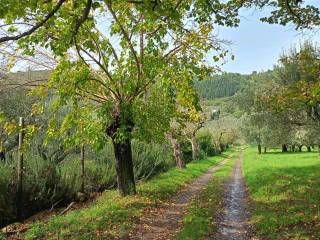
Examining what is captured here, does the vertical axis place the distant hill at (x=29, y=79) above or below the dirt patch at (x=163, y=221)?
above

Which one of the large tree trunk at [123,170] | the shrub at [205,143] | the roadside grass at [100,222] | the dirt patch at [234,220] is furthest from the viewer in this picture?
the shrub at [205,143]

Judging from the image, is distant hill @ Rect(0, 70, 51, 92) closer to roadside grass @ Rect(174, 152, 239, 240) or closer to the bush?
the bush

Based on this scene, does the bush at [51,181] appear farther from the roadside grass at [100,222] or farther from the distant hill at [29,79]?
the distant hill at [29,79]

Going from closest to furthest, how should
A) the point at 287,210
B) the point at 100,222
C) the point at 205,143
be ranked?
the point at 100,222, the point at 287,210, the point at 205,143

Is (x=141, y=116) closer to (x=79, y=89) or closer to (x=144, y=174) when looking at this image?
(x=79, y=89)

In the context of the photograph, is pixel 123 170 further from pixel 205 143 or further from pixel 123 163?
pixel 205 143

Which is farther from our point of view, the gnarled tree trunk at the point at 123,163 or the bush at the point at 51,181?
the gnarled tree trunk at the point at 123,163

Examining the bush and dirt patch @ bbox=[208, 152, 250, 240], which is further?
the bush

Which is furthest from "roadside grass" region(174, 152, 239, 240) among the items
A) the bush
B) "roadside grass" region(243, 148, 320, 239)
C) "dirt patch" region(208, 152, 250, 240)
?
the bush

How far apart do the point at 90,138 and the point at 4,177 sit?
9.73 feet

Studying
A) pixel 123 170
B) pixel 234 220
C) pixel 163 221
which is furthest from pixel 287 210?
pixel 123 170

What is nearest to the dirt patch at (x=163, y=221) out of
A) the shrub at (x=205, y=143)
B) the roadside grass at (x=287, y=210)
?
the roadside grass at (x=287, y=210)

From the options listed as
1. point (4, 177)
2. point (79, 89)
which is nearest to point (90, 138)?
point (79, 89)

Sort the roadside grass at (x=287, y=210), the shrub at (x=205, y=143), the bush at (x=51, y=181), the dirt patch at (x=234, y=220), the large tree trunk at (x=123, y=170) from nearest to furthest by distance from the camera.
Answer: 1. the roadside grass at (x=287, y=210)
2. the dirt patch at (x=234, y=220)
3. the bush at (x=51, y=181)
4. the large tree trunk at (x=123, y=170)
5. the shrub at (x=205, y=143)
